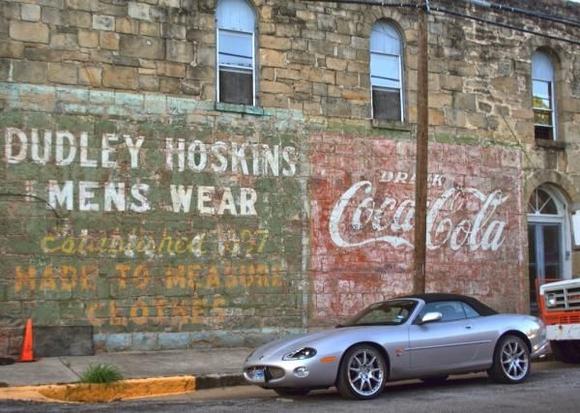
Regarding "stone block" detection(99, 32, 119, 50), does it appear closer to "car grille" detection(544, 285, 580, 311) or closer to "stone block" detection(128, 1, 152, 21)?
"stone block" detection(128, 1, 152, 21)

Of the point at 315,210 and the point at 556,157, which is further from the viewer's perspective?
the point at 556,157

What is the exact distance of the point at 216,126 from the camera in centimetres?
1485

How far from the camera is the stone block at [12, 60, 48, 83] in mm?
13375

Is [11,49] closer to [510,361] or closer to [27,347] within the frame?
[27,347]

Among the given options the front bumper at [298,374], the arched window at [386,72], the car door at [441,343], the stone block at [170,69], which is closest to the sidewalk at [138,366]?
the front bumper at [298,374]

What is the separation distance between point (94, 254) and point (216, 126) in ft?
10.8

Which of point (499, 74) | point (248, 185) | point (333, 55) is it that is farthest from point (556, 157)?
point (248, 185)

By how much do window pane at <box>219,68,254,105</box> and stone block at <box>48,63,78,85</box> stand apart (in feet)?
9.11

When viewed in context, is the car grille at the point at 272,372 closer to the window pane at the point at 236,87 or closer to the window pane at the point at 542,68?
the window pane at the point at 236,87

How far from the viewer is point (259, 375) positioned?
32.0 ft

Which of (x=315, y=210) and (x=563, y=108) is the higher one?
(x=563, y=108)

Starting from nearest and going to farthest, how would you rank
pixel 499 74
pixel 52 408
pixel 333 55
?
pixel 52 408 → pixel 333 55 → pixel 499 74

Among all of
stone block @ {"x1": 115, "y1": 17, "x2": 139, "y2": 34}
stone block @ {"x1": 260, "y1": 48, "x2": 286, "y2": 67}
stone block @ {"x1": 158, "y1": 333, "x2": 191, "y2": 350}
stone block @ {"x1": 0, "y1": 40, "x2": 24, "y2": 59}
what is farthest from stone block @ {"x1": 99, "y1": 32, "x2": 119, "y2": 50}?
stone block @ {"x1": 158, "y1": 333, "x2": 191, "y2": 350}

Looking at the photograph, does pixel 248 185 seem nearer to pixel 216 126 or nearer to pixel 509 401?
pixel 216 126
